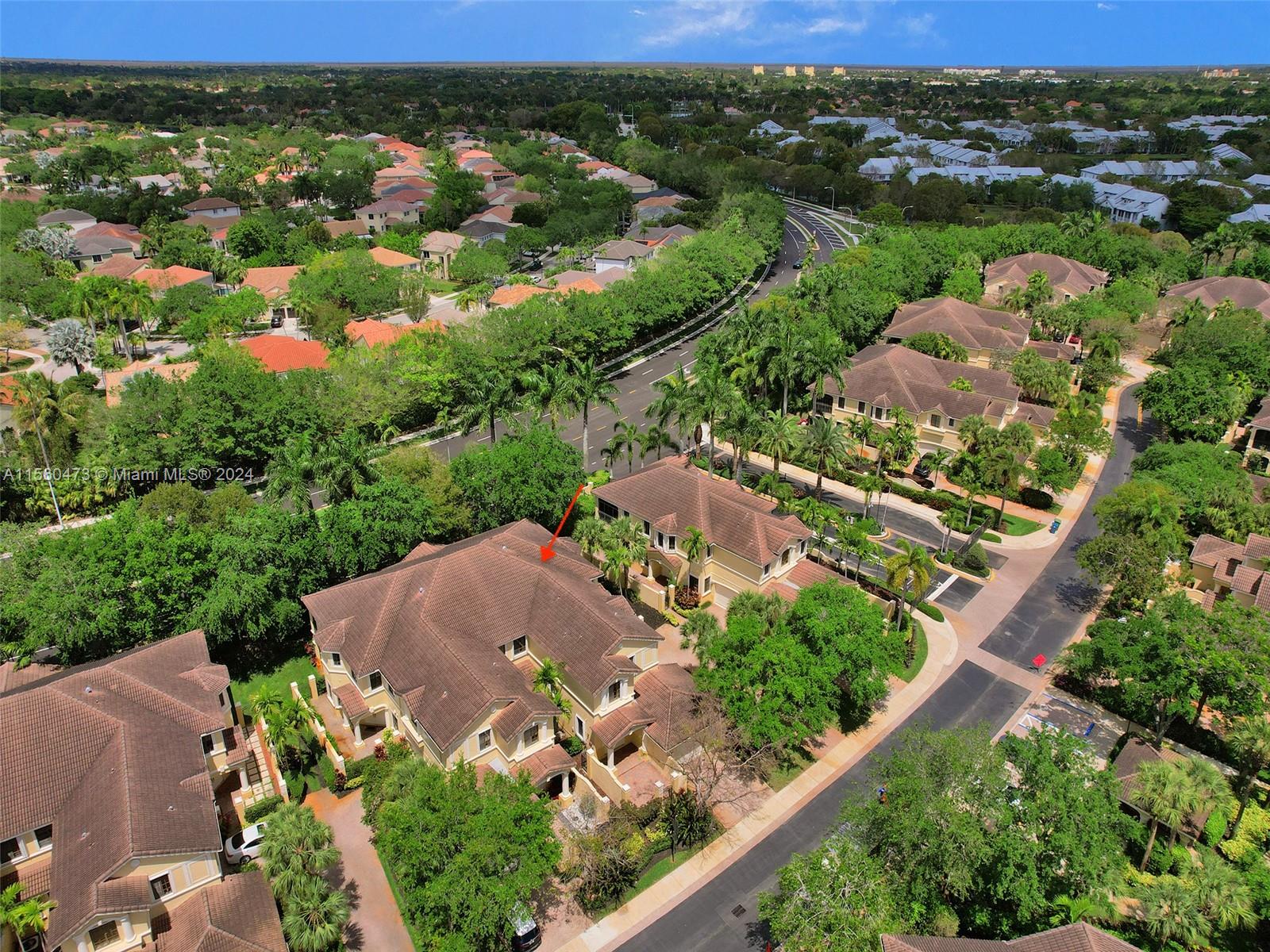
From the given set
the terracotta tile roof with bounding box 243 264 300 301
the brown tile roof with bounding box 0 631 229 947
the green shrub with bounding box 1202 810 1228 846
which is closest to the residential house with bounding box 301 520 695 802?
the brown tile roof with bounding box 0 631 229 947

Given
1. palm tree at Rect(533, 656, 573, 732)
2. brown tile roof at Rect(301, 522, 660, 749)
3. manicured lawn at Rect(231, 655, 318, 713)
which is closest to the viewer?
brown tile roof at Rect(301, 522, 660, 749)

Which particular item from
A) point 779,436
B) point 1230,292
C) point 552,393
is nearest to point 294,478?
point 552,393

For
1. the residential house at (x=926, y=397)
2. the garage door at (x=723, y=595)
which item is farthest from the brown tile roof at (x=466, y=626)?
the residential house at (x=926, y=397)

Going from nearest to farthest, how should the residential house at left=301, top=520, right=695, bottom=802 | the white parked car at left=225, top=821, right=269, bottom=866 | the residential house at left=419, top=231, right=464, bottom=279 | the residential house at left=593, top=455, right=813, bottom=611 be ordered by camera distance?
1. the white parked car at left=225, top=821, right=269, bottom=866
2. the residential house at left=301, top=520, right=695, bottom=802
3. the residential house at left=593, top=455, right=813, bottom=611
4. the residential house at left=419, top=231, right=464, bottom=279

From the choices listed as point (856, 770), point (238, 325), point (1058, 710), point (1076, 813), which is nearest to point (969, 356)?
point (1058, 710)

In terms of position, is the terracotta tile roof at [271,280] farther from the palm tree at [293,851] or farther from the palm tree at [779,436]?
the palm tree at [293,851]

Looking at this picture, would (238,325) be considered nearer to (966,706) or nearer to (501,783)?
(501,783)

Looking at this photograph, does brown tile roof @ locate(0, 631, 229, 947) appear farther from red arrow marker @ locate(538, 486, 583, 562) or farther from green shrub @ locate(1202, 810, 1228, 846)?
green shrub @ locate(1202, 810, 1228, 846)
